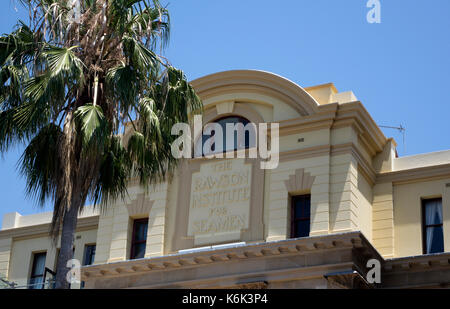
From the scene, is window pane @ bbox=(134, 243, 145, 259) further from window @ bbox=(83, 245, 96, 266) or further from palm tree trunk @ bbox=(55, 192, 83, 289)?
palm tree trunk @ bbox=(55, 192, 83, 289)

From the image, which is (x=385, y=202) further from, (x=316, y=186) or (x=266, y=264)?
(x=266, y=264)

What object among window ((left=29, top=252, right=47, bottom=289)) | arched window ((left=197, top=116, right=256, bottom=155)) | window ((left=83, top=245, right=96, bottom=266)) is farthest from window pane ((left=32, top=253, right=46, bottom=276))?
arched window ((left=197, top=116, right=256, bottom=155))

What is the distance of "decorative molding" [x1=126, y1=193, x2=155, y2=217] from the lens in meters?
28.0

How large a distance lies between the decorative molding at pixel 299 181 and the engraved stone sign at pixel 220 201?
1.40 m

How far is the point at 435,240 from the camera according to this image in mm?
26188

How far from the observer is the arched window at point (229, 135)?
1088 inches

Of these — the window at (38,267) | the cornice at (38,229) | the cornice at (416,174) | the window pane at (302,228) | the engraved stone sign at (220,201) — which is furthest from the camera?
the window at (38,267)

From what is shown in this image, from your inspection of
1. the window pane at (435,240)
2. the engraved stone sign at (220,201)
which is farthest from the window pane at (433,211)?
the engraved stone sign at (220,201)

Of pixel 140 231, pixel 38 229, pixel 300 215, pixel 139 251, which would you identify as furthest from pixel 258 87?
pixel 38 229

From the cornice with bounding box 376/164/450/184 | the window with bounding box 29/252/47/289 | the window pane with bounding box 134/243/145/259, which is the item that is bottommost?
the window pane with bounding box 134/243/145/259

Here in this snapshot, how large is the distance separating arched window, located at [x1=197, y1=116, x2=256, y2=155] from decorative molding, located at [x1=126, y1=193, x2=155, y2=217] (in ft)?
8.17

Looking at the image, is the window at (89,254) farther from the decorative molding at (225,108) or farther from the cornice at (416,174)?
the cornice at (416,174)

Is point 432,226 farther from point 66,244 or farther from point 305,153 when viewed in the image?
point 66,244
